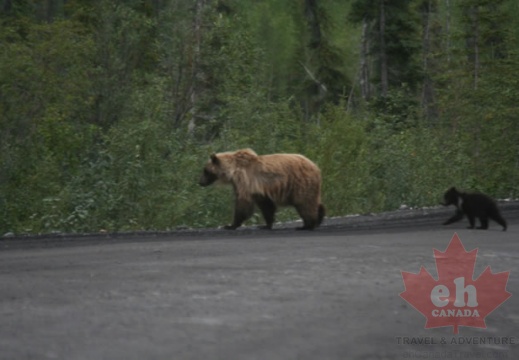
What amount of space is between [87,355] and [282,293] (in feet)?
9.24

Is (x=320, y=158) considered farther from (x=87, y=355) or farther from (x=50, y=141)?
(x=87, y=355)

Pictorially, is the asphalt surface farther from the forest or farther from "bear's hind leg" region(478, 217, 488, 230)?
the forest

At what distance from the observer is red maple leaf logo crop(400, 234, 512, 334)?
7465 mm

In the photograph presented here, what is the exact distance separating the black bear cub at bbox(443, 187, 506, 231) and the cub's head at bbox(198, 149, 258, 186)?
11.5 feet

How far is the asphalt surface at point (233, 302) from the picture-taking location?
6.29m

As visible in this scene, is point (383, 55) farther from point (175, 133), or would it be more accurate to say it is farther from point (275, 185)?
point (275, 185)

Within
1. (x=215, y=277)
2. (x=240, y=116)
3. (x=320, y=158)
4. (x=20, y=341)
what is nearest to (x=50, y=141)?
(x=240, y=116)

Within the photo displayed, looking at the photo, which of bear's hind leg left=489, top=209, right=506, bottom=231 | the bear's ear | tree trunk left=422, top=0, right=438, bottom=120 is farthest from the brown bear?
tree trunk left=422, top=0, right=438, bottom=120

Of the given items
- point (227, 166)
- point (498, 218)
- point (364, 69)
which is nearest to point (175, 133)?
point (227, 166)

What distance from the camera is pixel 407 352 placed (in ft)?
20.4

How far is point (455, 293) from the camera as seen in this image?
8523 millimetres

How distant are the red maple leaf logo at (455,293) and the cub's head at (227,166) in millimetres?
6182

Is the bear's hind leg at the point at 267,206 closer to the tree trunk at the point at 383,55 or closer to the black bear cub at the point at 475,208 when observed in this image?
the black bear cub at the point at 475,208

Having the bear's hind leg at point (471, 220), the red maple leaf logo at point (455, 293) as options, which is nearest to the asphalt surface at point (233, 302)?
the red maple leaf logo at point (455, 293)
